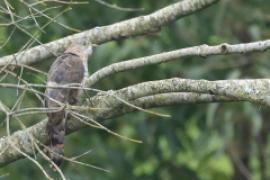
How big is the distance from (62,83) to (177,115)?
3.94m

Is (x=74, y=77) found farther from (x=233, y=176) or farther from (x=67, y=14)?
(x=233, y=176)

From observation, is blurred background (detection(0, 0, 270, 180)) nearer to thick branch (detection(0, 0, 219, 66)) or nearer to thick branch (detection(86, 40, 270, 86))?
thick branch (detection(0, 0, 219, 66))

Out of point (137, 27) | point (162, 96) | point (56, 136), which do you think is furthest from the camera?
point (137, 27)

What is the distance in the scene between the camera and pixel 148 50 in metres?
10.3

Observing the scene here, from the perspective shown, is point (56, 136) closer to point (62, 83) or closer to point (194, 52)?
point (62, 83)

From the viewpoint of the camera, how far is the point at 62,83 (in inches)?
276

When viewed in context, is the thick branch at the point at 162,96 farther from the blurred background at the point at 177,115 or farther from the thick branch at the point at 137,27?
the blurred background at the point at 177,115

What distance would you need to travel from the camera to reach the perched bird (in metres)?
6.20

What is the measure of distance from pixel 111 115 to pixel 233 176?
672cm

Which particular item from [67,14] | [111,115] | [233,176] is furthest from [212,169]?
[111,115]

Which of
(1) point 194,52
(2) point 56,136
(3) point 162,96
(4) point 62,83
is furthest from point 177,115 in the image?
(1) point 194,52

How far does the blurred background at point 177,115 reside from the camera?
32.1 feet

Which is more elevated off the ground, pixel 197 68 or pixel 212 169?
pixel 197 68

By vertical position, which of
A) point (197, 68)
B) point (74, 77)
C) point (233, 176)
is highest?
point (74, 77)
